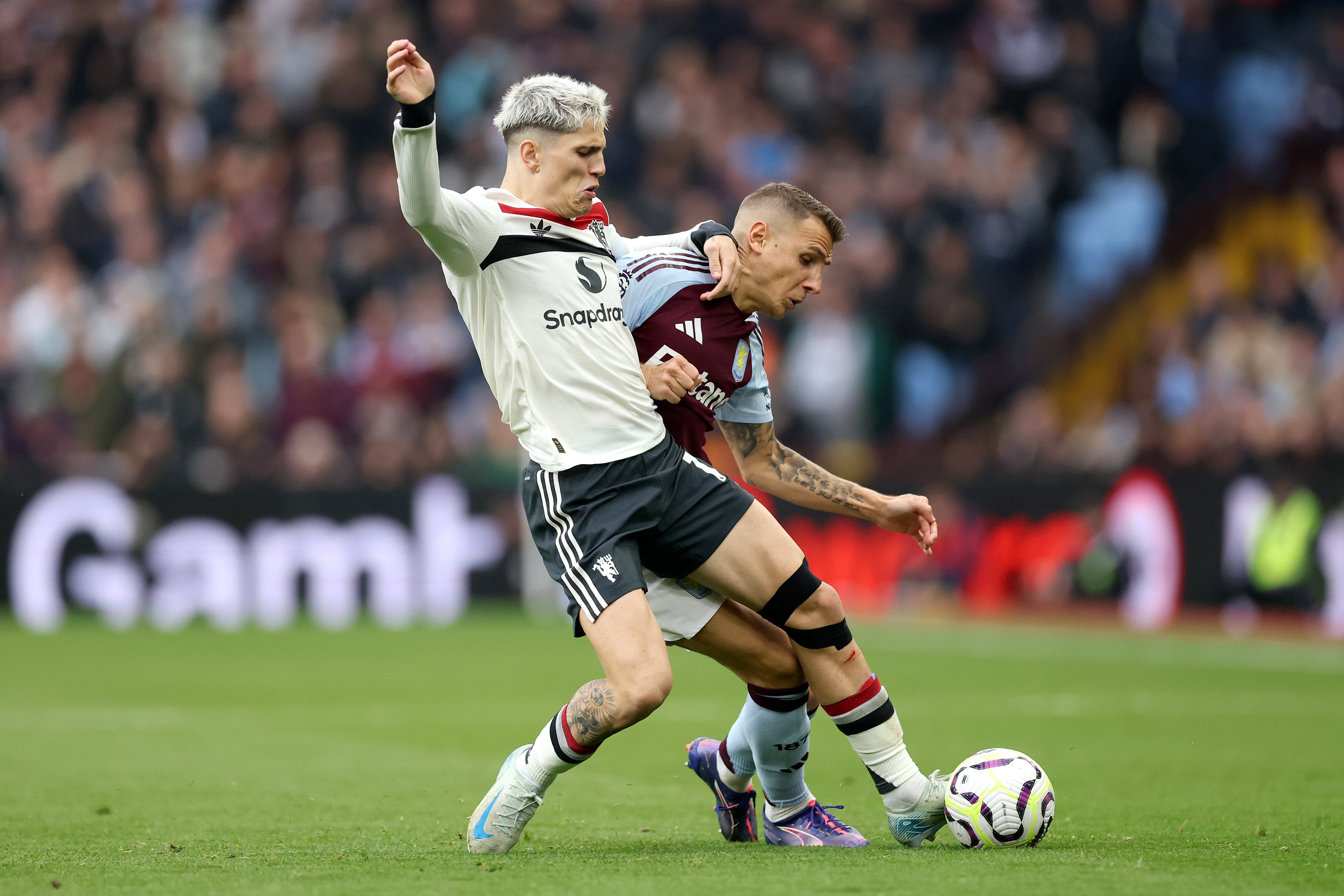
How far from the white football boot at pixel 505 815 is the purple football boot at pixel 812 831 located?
0.87 meters

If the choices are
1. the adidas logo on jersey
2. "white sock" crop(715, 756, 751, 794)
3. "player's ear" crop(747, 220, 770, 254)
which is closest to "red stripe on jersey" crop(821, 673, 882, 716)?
"white sock" crop(715, 756, 751, 794)

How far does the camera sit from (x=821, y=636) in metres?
5.26

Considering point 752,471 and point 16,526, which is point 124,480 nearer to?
point 16,526

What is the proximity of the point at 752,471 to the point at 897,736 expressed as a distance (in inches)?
40.1

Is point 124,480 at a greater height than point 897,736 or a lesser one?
lesser

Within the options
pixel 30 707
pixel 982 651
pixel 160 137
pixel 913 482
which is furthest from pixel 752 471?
pixel 160 137

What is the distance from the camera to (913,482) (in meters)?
16.0

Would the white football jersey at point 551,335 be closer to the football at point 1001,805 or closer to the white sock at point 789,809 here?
the white sock at point 789,809

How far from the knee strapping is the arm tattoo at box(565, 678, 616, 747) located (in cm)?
65

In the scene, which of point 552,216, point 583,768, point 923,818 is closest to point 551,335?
point 552,216

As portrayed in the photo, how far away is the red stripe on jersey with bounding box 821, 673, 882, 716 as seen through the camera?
17.4 feet

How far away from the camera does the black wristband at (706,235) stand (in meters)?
5.54

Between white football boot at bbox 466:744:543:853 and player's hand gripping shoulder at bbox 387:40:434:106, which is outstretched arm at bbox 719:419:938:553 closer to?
white football boot at bbox 466:744:543:853

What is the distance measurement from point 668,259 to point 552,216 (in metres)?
0.52
